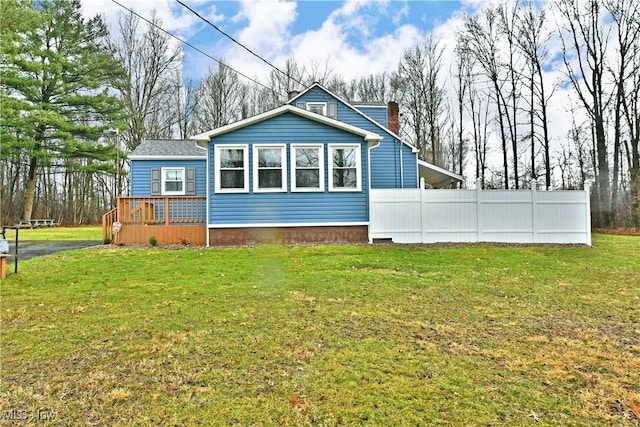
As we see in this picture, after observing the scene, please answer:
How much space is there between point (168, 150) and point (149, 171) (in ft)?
4.39

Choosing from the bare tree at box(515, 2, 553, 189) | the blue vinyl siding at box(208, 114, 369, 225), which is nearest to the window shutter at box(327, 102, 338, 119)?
the blue vinyl siding at box(208, 114, 369, 225)

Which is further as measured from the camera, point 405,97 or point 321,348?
point 405,97

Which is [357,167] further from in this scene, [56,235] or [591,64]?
[591,64]

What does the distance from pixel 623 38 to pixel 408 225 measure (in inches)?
786

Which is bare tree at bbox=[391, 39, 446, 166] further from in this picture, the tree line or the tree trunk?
the tree trunk

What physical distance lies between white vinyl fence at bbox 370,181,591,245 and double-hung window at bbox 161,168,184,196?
9.89 meters

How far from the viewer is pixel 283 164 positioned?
39.1 ft

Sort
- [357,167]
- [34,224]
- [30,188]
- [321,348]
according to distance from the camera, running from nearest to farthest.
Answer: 1. [321,348]
2. [357,167]
3. [30,188]
4. [34,224]

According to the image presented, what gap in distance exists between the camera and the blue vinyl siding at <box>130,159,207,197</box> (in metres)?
17.2

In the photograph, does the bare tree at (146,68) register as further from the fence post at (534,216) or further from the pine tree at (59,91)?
the fence post at (534,216)

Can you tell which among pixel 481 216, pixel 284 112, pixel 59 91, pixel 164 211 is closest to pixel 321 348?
pixel 284 112

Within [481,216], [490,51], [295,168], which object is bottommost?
[481,216]

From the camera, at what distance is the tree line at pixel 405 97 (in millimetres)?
21953

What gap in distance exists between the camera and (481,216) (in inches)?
469
